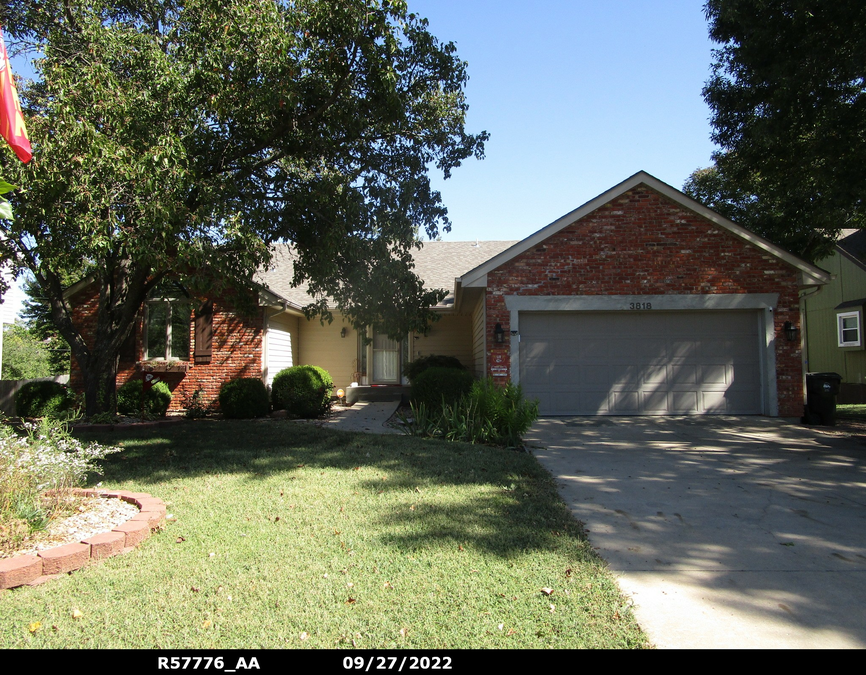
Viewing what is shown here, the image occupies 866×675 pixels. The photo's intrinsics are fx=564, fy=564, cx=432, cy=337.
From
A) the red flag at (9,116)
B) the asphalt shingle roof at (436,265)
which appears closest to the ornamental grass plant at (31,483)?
the red flag at (9,116)

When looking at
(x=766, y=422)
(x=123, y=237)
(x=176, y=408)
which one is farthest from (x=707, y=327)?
(x=176, y=408)

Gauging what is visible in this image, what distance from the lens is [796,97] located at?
10516 mm

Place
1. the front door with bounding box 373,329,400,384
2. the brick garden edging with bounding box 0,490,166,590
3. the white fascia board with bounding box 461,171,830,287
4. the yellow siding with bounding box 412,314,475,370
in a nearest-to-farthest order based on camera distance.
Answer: the brick garden edging with bounding box 0,490,166,590, the white fascia board with bounding box 461,171,830,287, the yellow siding with bounding box 412,314,475,370, the front door with bounding box 373,329,400,384

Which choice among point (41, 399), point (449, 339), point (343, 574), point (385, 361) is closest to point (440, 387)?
point (449, 339)

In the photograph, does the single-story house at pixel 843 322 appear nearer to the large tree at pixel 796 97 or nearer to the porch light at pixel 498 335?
the large tree at pixel 796 97

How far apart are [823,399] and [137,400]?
48.7 ft

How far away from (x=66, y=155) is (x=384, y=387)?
10718 millimetres

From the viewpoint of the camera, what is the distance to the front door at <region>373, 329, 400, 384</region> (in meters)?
17.6

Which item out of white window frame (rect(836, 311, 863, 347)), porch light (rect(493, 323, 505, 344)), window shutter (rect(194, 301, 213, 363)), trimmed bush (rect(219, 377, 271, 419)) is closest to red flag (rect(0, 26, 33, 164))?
porch light (rect(493, 323, 505, 344))

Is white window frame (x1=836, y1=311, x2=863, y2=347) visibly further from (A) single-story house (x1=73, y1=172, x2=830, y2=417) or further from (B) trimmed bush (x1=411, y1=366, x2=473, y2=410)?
(B) trimmed bush (x1=411, y1=366, x2=473, y2=410)

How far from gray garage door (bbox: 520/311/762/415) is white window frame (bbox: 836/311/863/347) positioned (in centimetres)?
997

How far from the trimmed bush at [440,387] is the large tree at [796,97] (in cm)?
735

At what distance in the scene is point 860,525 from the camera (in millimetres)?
4855

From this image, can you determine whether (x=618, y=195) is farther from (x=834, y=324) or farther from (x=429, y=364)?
(x=834, y=324)
